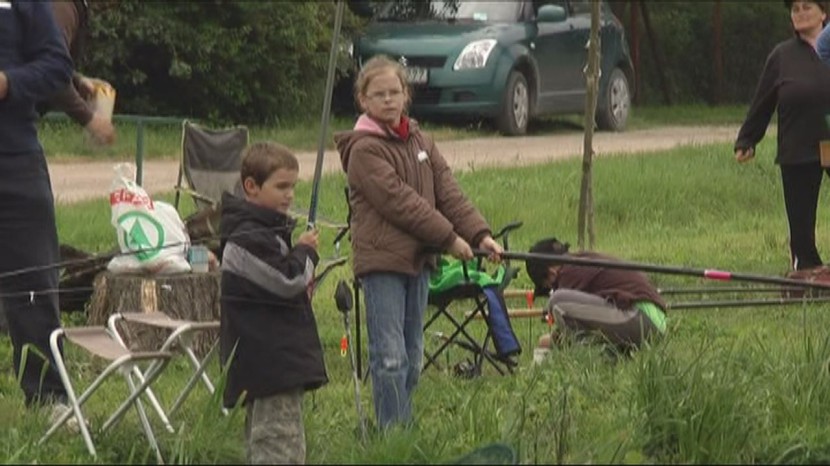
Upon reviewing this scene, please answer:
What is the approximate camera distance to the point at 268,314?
7188mm

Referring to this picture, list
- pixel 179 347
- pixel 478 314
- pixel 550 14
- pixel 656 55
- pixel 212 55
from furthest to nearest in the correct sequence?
pixel 656 55 < pixel 550 14 < pixel 212 55 < pixel 478 314 < pixel 179 347

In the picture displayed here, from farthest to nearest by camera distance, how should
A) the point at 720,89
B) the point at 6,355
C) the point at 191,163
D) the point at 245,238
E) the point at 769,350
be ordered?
the point at 720,89
the point at 191,163
the point at 6,355
the point at 769,350
the point at 245,238

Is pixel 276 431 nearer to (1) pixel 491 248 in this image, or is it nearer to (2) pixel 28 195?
(1) pixel 491 248

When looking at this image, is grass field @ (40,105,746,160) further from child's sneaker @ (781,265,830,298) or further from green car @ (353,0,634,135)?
child's sneaker @ (781,265,830,298)

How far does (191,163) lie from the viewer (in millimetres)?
13172

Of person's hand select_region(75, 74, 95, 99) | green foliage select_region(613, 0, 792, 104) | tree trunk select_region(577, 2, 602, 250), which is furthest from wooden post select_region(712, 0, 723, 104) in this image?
person's hand select_region(75, 74, 95, 99)

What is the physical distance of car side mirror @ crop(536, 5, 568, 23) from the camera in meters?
22.5

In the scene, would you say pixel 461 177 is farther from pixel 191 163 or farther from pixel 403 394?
pixel 403 394

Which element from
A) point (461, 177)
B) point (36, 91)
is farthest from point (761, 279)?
point (461, 177)

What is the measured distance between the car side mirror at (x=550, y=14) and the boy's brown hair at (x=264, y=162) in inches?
604

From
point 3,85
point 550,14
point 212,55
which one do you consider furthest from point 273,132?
point 3,85

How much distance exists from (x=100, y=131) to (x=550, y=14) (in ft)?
46.8

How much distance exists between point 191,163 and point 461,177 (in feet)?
14.6

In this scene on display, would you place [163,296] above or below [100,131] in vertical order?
below
